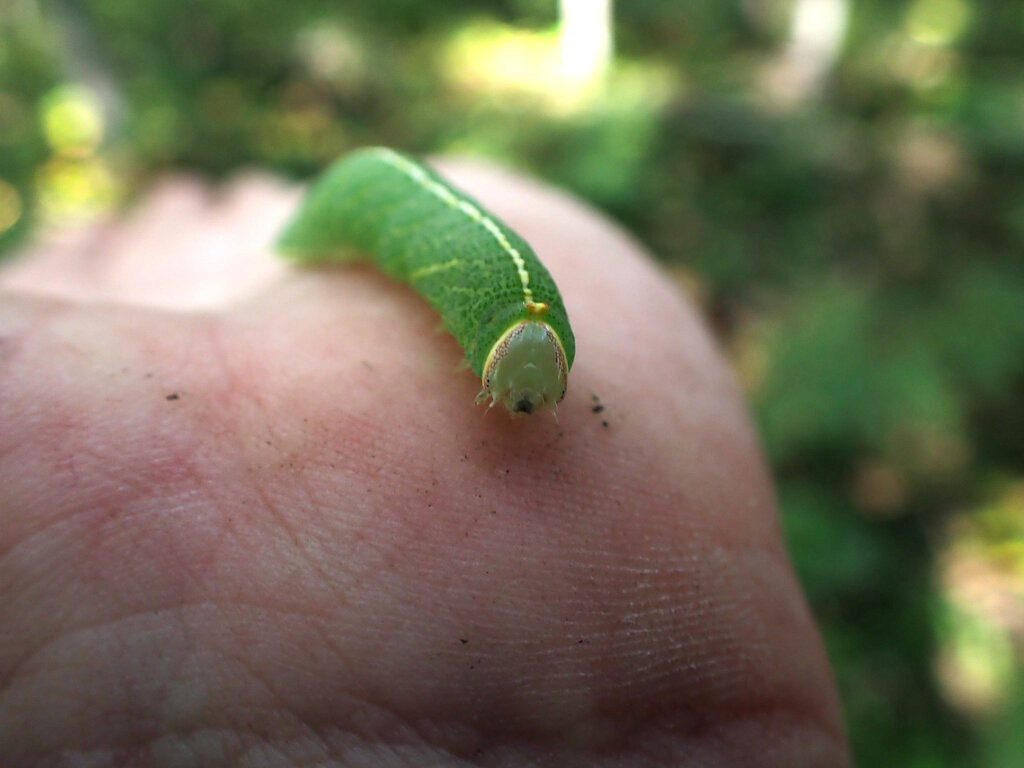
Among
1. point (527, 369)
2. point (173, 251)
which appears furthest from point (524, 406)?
point (173, 251)

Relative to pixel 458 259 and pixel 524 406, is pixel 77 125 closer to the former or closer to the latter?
pixel 458 259

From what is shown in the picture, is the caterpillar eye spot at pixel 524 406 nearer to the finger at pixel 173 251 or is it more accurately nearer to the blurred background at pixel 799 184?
the finger at pixel 173 251

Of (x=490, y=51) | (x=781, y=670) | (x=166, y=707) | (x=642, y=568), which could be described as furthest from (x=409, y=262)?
(x=490, y=51)

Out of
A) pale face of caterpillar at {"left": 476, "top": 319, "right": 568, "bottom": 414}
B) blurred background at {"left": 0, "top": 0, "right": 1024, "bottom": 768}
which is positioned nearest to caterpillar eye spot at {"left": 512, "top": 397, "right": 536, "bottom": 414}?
pale face of caterpillar at {"left": 476, "top": 319, "right": 568, "bottom": 414}

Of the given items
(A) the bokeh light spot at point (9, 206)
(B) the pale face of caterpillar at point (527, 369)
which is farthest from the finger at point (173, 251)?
(B) the pale face of caterpillar at point (527, 369)

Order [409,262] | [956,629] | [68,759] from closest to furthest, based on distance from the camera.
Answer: [68,759]
[409,262]
[956,629]

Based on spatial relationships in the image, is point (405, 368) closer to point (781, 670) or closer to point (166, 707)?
point (166, 707)
